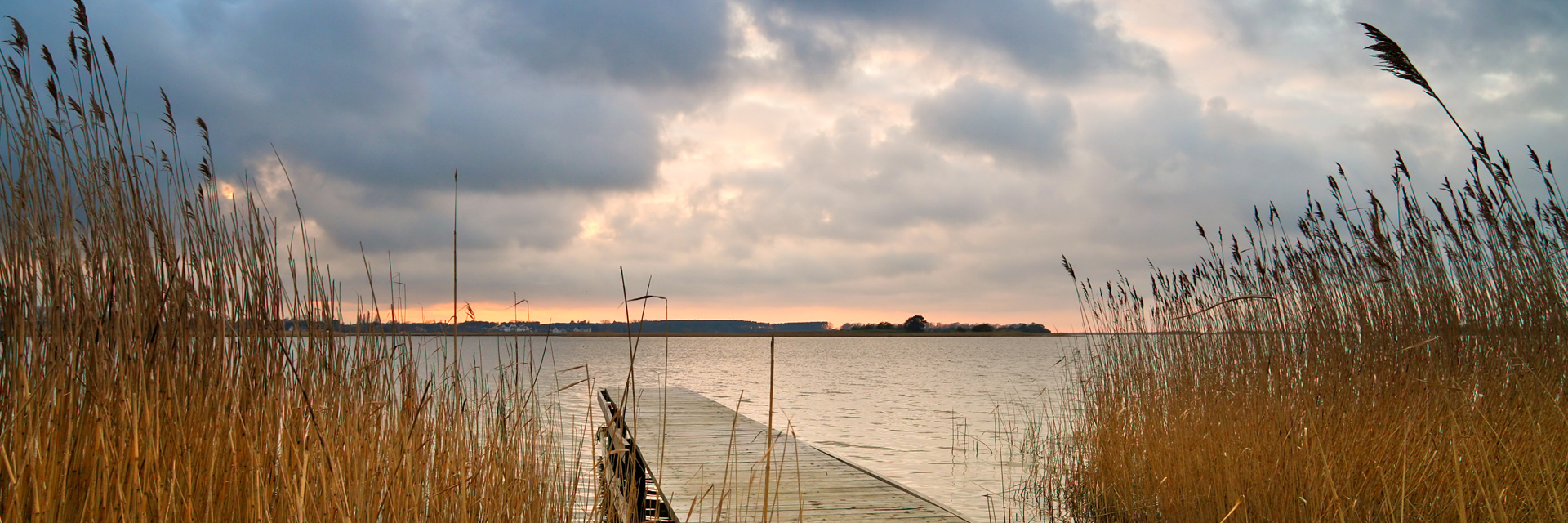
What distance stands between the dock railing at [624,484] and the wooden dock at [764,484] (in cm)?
10

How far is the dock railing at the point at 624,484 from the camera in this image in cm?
222

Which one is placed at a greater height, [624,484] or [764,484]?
[764,484]

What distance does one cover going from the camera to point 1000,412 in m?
12.2

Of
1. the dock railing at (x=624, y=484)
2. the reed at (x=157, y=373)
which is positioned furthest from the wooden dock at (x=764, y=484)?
the reed at (x=157, y=373)

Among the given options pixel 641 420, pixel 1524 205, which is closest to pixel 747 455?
pixel 641 420

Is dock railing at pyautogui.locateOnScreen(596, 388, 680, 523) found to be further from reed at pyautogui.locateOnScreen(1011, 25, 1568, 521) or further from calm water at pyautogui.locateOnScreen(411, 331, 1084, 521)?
reed at pyautogui.locateOnScreen(1011, 25, 1568, 521)

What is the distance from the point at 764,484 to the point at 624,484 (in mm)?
1083

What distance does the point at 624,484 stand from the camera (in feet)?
16.1

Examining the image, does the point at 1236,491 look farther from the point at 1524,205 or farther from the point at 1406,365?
the point at 1524,205

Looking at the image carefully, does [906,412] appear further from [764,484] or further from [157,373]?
[157,373]

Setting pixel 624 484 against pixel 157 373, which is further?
pixel 624 484

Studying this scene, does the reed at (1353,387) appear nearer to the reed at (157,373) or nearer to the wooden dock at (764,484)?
the wooden dock at (764,484)

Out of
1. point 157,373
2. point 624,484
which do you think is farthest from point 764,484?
point 157,373

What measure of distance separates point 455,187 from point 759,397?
14623 mm
